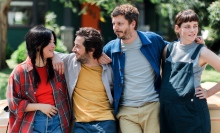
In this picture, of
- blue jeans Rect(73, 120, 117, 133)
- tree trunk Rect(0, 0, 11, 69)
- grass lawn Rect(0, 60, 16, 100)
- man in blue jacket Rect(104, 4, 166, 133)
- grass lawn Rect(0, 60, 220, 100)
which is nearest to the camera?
blue jeans Rect(73, 120, 117, 133)

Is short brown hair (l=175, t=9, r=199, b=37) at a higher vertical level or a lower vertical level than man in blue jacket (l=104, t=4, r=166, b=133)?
higher

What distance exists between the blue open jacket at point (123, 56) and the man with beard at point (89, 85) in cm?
7

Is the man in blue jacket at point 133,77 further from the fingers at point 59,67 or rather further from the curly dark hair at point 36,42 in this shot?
the curly dark hair at point 36,42

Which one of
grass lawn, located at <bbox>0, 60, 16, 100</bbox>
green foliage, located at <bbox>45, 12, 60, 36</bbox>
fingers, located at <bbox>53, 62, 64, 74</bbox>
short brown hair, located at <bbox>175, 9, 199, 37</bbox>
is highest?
short brown hair, located at <bbox>175, 9, 199, 37</bbox>

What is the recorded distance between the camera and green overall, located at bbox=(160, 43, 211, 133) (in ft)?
10.1

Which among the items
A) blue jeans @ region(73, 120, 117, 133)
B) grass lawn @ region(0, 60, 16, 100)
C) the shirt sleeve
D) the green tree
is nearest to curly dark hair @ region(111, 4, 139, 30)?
blue jeans @ region(73, 120, 117, 133)

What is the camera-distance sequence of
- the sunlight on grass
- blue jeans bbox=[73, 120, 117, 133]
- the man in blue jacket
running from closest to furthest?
blue jeans bbox=[73, 120, 117, 133]
the man in blue jacket
the sunlight on grass

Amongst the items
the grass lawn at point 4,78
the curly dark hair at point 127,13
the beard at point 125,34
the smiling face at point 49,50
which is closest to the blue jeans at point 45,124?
the smiling face at point 49,50

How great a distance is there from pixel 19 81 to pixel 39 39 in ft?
1.30

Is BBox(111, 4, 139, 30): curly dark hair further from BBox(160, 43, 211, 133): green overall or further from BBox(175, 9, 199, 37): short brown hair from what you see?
BBox(160, 43, 211, 133): green overall

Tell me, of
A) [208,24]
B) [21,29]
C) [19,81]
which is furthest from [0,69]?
[19,81]

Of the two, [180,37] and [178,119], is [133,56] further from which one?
[178,119]

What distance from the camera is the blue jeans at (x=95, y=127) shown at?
3180mm

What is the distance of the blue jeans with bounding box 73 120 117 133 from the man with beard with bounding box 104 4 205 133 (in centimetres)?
14
